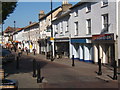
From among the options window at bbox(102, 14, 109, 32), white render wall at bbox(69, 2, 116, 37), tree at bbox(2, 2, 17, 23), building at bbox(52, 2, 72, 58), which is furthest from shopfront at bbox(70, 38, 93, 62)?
tree at bbox(2, 2, 17, 23)

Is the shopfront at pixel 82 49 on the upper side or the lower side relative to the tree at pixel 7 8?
lower

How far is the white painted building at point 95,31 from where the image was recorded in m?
20.2

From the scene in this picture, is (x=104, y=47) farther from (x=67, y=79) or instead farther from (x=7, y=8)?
(x=7, y=8)

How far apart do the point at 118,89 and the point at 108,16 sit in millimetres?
10821

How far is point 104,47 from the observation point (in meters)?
22.4

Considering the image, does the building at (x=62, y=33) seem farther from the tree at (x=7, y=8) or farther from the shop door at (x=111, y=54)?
the tree at (x=7, y=8)

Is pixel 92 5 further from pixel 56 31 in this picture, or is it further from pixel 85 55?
pixel 56 31

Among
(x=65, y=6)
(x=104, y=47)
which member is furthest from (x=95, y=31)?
(x=65, y=6)

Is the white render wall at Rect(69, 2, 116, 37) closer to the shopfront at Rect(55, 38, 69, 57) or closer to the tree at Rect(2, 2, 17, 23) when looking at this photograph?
the shopfront at Rect(55, 38, 69, 57)

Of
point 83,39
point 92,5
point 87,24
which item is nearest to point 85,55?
point 83,39

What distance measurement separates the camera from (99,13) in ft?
73.5

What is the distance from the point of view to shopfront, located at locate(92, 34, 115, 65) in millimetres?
20531

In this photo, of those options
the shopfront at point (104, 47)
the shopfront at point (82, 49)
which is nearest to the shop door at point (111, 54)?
the shopfront at point (104, 47)

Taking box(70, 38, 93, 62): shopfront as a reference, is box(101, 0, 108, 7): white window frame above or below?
above
